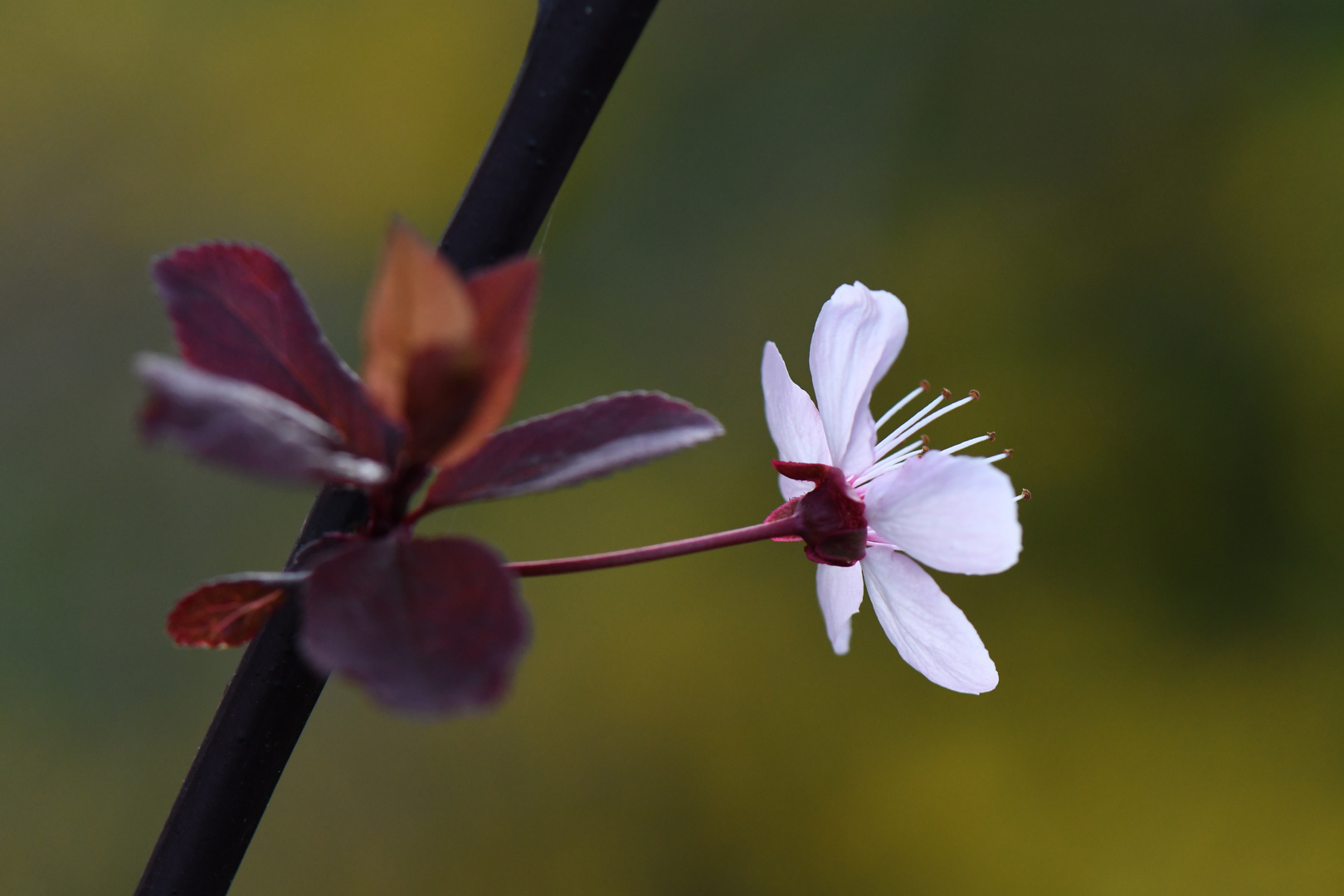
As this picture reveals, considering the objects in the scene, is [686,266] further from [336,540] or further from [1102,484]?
[336,540]

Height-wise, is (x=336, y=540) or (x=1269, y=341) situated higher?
(x=1269, y=341)

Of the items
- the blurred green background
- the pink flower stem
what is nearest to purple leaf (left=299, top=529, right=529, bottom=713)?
the pink flower stem

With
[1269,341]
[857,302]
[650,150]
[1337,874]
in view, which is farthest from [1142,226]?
[857,302]

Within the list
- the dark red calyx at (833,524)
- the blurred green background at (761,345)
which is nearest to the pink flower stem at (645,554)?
the dark red calyx at (833,524)

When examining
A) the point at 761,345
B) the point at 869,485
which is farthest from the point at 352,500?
the point at 761,345

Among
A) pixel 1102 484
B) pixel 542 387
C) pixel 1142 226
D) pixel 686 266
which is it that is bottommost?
pixel 542 387

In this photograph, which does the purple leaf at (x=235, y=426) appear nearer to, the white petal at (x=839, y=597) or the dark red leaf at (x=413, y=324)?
the dark red leaf at (x=413, y=324)

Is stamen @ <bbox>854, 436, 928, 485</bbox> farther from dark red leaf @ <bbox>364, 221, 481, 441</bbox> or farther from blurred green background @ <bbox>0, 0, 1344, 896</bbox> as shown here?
blurred green background @ <bbox>0, 0, 1344, 896</bbox>
